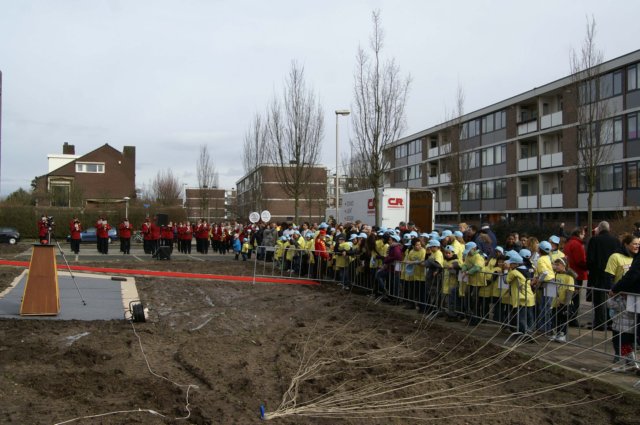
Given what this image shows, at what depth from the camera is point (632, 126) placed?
34.5 meters

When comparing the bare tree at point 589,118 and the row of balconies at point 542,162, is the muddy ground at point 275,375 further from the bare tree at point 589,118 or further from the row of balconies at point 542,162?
the row of balconies at point 542,162

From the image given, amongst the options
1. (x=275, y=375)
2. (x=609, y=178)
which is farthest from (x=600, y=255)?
(x=609, y=178)

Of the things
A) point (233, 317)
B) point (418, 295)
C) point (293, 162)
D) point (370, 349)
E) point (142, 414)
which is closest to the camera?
point (142, 414)

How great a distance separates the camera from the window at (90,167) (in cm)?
7012

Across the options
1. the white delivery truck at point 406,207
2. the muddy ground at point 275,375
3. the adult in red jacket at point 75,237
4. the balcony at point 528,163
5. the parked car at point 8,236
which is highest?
the balcony at point 528,163

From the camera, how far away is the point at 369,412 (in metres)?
5.90

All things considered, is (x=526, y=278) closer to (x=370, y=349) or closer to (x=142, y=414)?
(x=370, y=349)

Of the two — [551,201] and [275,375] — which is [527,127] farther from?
[275,375]

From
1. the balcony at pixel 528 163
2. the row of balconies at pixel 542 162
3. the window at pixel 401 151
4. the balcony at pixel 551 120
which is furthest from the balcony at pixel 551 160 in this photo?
the window at pixel 401 151

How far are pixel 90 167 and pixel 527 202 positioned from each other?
169ft

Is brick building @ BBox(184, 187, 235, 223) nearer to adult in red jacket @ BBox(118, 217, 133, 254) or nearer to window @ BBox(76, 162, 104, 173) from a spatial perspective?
window @ BBox(76, 162, 104, 173)

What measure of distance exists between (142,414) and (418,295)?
28.0 feet

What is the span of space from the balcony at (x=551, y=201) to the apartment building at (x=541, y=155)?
3.0 inches

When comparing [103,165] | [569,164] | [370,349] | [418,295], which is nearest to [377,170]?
[418,295]
